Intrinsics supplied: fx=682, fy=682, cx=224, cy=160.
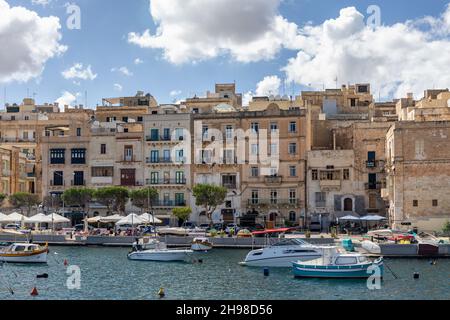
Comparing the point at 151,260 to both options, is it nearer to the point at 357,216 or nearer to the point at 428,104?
the point at 357,216

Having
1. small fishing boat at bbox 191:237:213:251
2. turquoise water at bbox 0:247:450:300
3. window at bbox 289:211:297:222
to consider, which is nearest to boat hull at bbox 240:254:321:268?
turquoise water at bbox 0:247:450:300

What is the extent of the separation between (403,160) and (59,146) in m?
A: 34.3

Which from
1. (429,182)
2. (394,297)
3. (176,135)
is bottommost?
(394,297)

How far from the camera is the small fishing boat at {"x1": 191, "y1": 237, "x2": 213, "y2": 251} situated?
4816 cm

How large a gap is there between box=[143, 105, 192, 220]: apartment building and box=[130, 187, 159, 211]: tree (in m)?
1.24

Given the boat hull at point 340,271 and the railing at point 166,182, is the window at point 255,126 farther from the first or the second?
the boat hull at point 340,271

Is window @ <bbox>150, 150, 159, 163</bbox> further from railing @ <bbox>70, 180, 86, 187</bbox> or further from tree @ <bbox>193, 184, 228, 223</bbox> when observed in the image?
tree @ <bbox>193, 184, 228, 223</bbox>

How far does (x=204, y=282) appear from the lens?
111 ft

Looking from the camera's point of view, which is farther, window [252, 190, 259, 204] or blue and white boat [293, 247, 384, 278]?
window [252, 190, 259, 204]

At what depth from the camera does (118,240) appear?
52.9m

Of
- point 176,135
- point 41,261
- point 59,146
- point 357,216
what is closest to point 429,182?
point 357,216

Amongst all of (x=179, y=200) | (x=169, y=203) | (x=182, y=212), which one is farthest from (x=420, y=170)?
(x=169, y=203)

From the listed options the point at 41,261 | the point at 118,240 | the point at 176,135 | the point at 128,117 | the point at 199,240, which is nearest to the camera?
the point at 41,261

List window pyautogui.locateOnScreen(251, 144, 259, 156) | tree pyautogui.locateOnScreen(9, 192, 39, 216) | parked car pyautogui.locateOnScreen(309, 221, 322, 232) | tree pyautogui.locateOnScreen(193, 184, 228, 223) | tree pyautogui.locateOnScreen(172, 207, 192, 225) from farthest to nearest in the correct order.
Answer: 1. tree pyautogui.locateOnScreen(9, 192, 39, 216)
2. window pyautogui.locateOnScreen(251, 144, 259, 156)
3. parked car pyautogui.locateOnScreen(309, 221, 322, 232)
4. tree pyautogui.locateOnScreen(172, 207, 192, 225)
5. tree pyautogui.locateOnScreen(193, 184, 228, 223)
